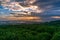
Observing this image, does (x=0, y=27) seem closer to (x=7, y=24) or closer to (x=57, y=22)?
(x=7, y=24)

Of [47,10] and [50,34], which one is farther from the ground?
[47,10]

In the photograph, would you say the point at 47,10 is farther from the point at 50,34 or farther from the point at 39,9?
the point at 50,34

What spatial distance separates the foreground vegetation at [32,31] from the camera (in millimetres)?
3336

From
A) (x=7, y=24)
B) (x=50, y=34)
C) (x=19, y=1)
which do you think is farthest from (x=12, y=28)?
(x=50, y=34)

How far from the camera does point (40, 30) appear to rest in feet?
12.2

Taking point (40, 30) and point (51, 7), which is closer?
point (40, 30)

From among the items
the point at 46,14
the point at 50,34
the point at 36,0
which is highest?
the point at 36,0

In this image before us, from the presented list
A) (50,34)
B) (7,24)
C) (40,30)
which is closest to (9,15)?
(7,24)

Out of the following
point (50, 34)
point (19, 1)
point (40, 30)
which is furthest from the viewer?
point (19, 1)

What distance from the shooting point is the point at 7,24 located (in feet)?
13.3

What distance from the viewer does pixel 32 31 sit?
11.8 feet

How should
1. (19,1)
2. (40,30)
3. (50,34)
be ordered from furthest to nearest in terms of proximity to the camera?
(19,1)
(40,30)
(50,34)

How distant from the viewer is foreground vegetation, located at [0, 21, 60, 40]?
10.9ft

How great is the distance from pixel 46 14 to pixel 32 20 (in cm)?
27
